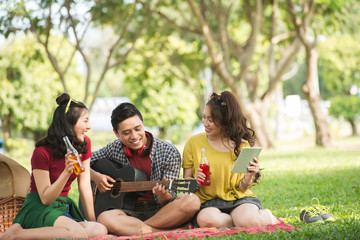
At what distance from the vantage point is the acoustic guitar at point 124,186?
14.5 ft

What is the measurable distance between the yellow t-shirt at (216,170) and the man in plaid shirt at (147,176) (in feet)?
0.46

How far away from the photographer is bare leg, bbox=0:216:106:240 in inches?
161

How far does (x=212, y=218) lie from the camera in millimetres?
4469

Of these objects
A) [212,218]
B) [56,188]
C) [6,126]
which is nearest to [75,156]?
[56,188]

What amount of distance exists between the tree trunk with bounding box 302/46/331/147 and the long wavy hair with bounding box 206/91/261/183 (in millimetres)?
12682

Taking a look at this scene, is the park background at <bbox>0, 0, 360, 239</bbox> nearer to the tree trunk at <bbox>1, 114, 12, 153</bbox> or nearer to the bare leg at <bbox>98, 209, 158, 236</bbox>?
the tree trunk at <bbox>1, 114, 12, 153</bbox>

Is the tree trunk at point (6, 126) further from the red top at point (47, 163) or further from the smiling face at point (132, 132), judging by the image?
the red top at point (47, 163)

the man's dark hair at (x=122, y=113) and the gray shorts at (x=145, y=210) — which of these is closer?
the man's dark hair at (x=122, y=113)

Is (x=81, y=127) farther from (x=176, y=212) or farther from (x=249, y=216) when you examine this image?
(x=249, y=216)

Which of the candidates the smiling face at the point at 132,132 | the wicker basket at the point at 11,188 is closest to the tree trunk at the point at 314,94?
the smiling face at the point at 132,132

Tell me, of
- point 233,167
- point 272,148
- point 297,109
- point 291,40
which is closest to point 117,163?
point 233,167

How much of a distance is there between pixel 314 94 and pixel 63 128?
13855 mm

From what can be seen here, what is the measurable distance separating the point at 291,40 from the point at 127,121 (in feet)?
47.2

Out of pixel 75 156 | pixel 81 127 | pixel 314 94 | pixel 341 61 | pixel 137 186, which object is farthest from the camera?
pixel 341 61
